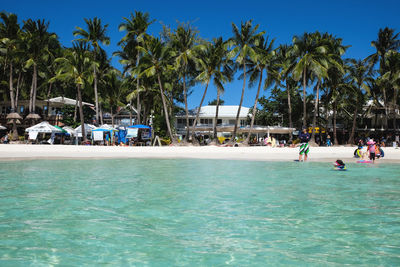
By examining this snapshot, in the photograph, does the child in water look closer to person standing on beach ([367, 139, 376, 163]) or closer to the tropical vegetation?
person standing on beach ([367, 139, 376, 163])

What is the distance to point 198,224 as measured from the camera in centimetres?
612

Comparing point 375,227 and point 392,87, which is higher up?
point 392,87

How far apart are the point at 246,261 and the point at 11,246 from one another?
313cm

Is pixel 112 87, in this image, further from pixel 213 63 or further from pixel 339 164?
pixel 339 164

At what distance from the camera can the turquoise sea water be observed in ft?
15.0

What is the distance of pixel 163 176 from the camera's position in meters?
13.1

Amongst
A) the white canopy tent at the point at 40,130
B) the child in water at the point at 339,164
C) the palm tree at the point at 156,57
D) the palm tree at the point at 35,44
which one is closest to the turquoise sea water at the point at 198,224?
the child in water at the point at 339,164

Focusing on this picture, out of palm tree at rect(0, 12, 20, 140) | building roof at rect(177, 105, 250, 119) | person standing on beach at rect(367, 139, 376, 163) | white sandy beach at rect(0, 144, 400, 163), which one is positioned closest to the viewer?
person standing on beach at rect(367, 139, 376, 163)

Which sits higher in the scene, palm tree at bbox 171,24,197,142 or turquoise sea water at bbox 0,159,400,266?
palm tree at bbox 171,24,197,142

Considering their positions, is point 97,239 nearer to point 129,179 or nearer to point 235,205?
point 235,205

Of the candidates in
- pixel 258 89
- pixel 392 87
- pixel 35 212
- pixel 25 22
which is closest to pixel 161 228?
pixel 35 212

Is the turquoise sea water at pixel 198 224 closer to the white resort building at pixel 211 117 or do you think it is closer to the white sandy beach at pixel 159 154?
the white sandy beach at pixel 159 154

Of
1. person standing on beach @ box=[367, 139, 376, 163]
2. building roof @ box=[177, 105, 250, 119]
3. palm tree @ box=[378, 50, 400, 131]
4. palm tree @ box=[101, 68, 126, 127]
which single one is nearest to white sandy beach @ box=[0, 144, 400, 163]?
person standing on beach @ box=[367, 139, 376, 163]

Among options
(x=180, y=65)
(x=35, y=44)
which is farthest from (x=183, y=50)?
(x=35, y=44)
